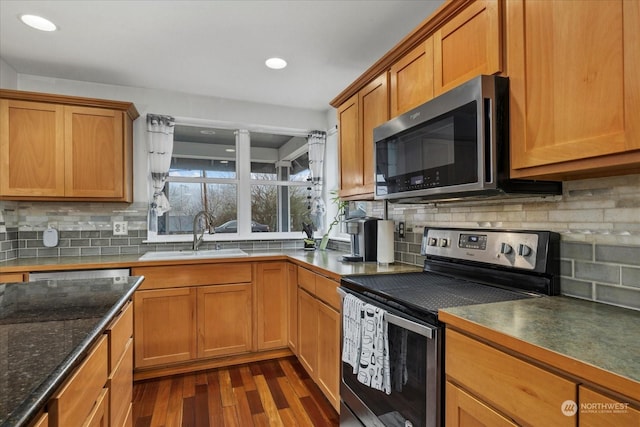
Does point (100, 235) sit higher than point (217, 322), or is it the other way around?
point (100, 235)

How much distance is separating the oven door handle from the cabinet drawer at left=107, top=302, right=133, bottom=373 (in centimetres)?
102

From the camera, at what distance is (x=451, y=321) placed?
1.12 m

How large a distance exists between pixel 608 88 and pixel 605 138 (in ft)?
0.45

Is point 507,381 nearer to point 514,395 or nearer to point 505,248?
point 514,395

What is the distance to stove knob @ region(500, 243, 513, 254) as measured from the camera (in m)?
1.48

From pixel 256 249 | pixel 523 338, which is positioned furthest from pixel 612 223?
pixel 256 249

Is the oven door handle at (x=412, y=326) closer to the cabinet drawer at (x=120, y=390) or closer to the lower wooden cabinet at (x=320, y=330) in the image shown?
the lower wooden cabinet at (x=320, y=330)

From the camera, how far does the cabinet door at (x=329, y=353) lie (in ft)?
6.43

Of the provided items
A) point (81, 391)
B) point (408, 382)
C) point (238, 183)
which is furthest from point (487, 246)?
point (238, 183)

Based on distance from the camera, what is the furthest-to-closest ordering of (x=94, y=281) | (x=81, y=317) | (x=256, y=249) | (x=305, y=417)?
(x=256, y=249)
(x=305, y=417)
(x=94, y=281)
(x=81, y=317)

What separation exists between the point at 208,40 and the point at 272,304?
79.8 inches

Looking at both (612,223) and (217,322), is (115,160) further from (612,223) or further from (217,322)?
(612,223)

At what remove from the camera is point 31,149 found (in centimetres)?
259

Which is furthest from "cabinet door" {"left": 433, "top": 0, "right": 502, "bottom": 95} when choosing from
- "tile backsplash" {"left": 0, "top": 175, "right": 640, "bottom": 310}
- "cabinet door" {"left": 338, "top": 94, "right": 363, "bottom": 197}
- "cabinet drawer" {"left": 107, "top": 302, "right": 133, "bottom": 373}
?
"cabinet drawer" {"left": 107, "top": 302, "right": 133, "bottom": 373}
